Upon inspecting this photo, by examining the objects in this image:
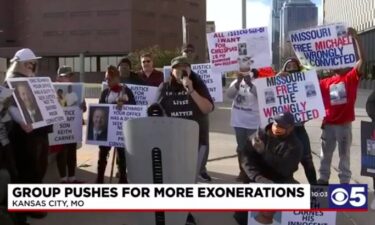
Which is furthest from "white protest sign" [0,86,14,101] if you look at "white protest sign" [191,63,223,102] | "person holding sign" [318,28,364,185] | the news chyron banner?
"white protest sign" [191,63,223,102]

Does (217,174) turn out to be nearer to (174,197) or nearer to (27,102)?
(27,102)

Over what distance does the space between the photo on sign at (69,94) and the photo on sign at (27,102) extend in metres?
1.58

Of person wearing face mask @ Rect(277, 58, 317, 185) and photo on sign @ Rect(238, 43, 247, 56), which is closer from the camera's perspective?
person wearing face mask @ Rect(277, 58, 317, 185)

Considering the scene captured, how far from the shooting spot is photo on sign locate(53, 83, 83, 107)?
7.14 m

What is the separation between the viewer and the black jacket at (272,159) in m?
5.00

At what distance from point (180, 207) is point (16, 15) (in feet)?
262

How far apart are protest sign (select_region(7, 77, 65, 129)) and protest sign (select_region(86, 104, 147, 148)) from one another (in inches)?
38.9

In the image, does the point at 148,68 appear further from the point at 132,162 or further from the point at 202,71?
the point at 132,162

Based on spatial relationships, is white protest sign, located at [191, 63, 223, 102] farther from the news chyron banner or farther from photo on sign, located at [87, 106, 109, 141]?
the news chyron banner

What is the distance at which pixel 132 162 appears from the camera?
4.27 m

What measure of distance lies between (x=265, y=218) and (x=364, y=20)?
70.6 metres

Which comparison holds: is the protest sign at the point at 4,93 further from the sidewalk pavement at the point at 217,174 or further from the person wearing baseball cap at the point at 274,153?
the person wearing baseball cap at the point at 274,153

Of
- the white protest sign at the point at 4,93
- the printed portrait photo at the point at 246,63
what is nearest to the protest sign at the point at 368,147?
the printed portrait photo at the point at 246,63

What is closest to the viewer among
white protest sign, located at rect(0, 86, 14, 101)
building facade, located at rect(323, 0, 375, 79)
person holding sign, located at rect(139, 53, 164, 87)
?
white protest sign, located at rect(0, 86, 14, 101)
